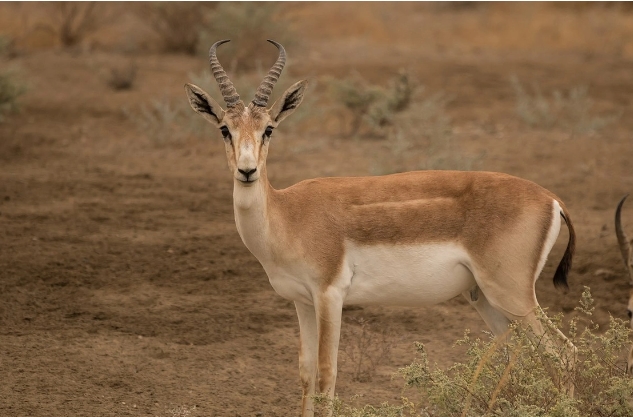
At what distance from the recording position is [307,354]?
588 cm

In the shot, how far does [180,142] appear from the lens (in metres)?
13.5

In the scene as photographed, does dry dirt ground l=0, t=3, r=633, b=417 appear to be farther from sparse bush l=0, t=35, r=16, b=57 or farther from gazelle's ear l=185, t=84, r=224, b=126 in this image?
gazelle's ear l=185, t=84, r=224, b=126

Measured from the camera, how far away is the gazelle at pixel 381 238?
5.59 m

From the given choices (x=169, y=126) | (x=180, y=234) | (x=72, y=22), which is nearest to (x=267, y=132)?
(x=180, y=234)

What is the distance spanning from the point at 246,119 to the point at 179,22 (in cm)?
→ 1384

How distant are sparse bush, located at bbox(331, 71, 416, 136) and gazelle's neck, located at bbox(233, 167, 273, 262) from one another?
27.0 ft

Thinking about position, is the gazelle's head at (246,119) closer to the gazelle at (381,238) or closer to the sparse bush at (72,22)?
the gazelle at (381,238)

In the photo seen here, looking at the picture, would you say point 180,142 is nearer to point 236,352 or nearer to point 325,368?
point 236,352

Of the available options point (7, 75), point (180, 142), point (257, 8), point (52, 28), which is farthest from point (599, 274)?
point (52, 28)

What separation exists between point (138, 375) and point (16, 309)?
1516 millimetres

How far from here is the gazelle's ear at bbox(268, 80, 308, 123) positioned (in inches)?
225

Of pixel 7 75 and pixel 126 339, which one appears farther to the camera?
pixel 7 75

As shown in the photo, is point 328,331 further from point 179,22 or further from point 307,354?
point 179,22

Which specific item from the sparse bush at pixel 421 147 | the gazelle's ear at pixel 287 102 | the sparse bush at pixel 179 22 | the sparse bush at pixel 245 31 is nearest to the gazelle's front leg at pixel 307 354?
the gazelle's ear at pixel 287 102
